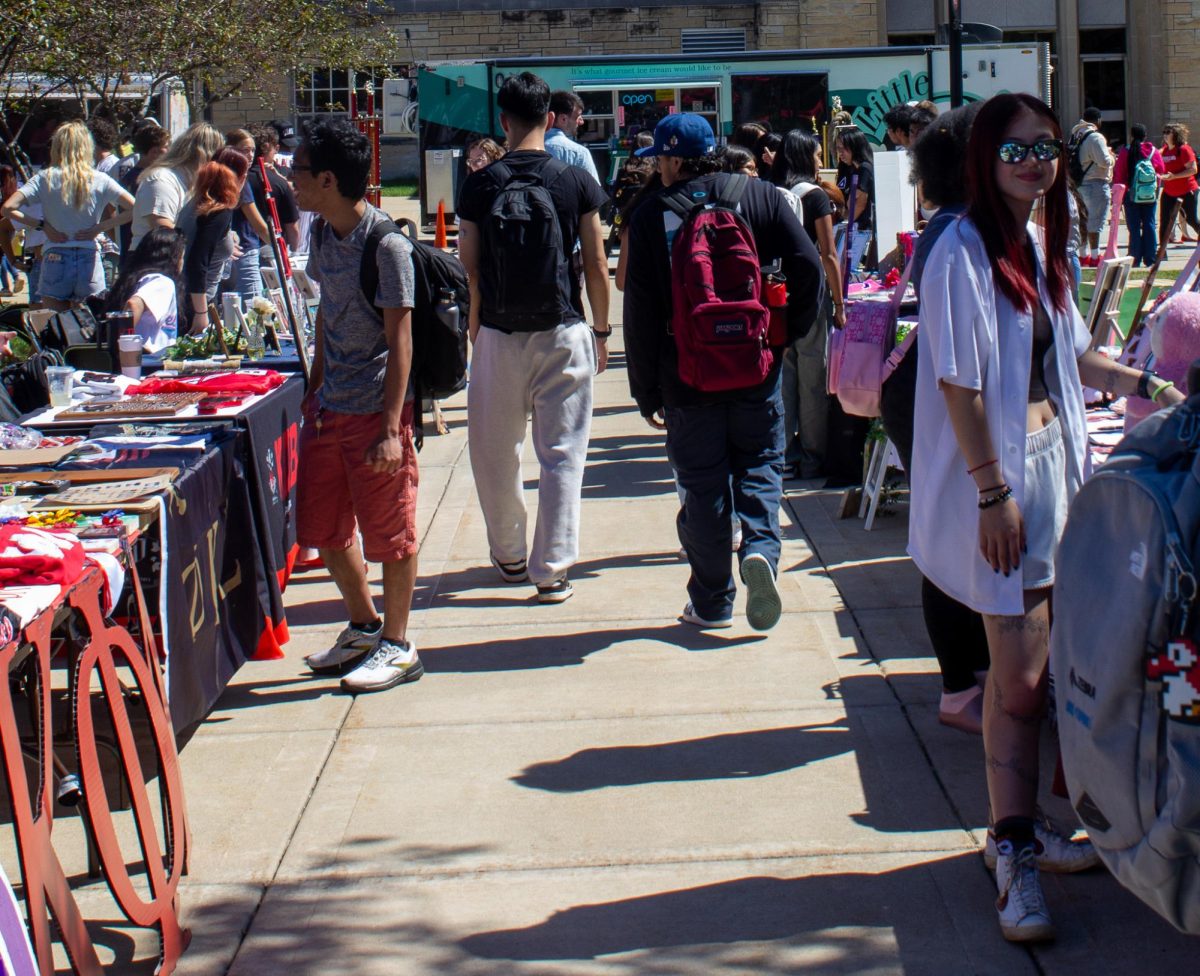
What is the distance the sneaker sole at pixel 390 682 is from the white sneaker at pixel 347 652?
177 mm

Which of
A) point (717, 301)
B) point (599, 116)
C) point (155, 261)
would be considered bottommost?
point (717, 301)

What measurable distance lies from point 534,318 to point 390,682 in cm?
155

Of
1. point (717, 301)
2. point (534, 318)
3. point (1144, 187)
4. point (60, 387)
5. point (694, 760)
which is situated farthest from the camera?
point (1144, 187)

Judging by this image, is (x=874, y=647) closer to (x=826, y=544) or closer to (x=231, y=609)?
(x=826, y=544)

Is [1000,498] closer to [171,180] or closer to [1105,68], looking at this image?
[171,180]

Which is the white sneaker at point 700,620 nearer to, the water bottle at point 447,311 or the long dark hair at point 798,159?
the water bottle at point 447,311

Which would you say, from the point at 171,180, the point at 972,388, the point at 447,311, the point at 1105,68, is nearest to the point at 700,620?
the point at 447,311

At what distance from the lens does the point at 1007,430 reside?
3.41m

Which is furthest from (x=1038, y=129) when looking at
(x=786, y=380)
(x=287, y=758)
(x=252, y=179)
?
(x=252, y=179)

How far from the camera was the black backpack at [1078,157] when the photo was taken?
1711 cm

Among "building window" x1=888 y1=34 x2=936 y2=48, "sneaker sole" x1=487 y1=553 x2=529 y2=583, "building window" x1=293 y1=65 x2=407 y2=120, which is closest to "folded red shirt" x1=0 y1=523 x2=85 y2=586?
"sneaker sole" x1=487 y1=553 x2=529 y2=583

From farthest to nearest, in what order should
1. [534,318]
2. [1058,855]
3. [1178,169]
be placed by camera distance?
[1178,169] < [534,318] < [1058,855]

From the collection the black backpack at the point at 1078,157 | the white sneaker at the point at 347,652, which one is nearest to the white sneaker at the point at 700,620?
the white sneaker at the point at 347,652

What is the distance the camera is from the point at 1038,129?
342cm
